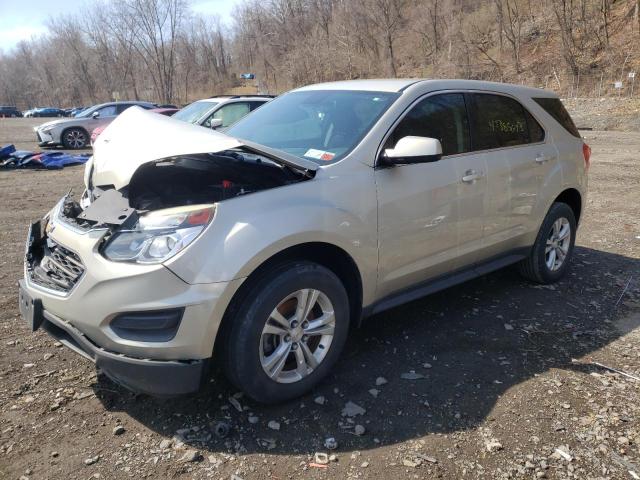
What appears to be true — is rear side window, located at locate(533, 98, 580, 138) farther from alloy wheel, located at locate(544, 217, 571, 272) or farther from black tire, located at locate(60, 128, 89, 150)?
black tire, located at locate(60, 128, 89, 150)

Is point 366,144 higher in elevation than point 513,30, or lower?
lower

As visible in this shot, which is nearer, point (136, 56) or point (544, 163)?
point (544, 163)

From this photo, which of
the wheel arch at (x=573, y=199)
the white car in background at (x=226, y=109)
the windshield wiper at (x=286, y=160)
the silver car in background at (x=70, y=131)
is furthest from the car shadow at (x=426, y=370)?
the silver car in background at (x=70, y=131)

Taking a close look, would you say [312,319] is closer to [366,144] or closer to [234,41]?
[366,144]

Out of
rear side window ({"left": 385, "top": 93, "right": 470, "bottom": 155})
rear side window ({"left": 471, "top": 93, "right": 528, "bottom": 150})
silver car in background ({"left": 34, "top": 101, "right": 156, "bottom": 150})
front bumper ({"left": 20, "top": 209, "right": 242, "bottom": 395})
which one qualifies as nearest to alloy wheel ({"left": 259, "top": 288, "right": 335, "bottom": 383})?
front bumper ({"left": 20, "top": 209, "right": 242, "bottom": 395})

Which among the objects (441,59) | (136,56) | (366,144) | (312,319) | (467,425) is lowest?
(467,425)

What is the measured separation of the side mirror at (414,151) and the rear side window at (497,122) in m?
0.94

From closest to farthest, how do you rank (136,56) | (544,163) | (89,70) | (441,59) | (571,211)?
(544,163), (571,211), (441,59), (136,56), (89,70)

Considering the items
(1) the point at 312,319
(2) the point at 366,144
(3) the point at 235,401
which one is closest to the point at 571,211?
(2) the point at 366,144

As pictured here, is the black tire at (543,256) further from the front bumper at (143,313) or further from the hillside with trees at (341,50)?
the hillside with trees at (341,50)

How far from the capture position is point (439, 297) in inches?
181

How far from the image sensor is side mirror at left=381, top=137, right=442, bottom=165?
3.13m

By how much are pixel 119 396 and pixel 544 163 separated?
3.85 meters

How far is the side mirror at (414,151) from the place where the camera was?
10.3 feet
